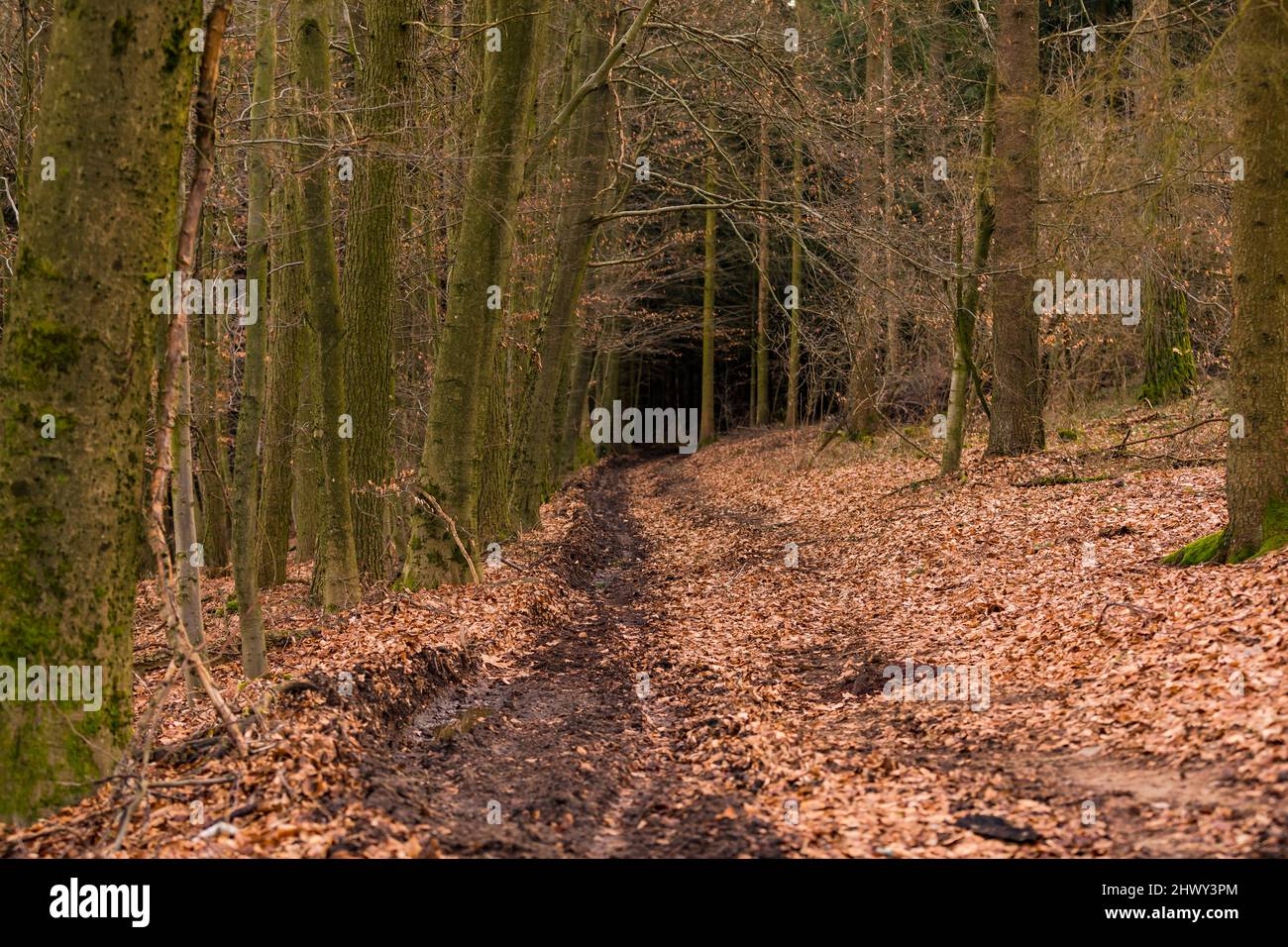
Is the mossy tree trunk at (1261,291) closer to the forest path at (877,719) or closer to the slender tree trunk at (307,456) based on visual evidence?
the forest path at (877,719)

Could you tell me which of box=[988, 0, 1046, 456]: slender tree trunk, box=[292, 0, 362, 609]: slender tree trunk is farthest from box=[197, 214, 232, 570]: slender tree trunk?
box=[988, 0, 1046, 456]: slender tree trunk

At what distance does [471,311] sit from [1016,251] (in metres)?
7.90

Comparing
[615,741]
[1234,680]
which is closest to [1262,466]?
[1234,680]

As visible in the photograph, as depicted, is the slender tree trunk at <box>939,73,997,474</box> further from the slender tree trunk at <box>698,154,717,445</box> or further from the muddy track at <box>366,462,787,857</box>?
the slender tree trunk at <box>698,154,717,445</box>

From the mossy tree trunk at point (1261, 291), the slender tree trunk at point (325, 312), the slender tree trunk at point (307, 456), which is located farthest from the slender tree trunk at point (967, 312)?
the slender tree trunk at point (307, 456)

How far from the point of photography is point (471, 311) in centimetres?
1143

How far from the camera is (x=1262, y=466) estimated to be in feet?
26.0

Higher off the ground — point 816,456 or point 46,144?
point 46,144

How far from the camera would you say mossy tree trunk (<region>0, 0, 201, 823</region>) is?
4.87m

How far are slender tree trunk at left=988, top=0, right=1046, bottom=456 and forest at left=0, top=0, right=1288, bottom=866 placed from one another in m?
0.06

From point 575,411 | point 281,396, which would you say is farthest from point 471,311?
point 575,411

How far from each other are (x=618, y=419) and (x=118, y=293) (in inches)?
1424

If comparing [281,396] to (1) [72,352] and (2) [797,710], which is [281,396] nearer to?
(2) [797,710]

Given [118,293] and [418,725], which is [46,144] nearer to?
[118,293]
